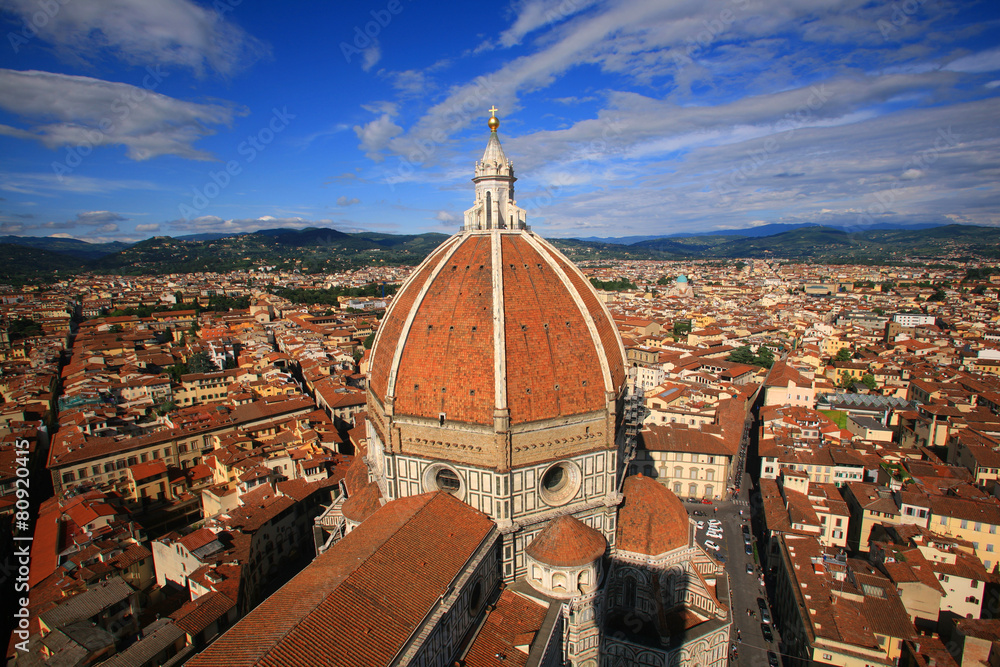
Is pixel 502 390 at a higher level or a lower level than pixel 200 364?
higher

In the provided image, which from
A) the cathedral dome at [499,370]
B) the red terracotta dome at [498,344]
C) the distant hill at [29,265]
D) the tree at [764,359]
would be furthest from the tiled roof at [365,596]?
the distant hill at [29,265]

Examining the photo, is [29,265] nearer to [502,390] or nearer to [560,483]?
[502,390]

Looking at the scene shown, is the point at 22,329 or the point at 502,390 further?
the point at 22,329

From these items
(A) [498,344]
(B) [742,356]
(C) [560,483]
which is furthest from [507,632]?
(B) [742,356]

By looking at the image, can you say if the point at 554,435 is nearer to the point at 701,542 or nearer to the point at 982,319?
the point at 701,542

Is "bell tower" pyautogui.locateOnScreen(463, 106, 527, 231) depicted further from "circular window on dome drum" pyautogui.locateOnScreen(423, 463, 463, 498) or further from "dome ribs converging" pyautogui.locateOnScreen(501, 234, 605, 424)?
"circular window on dome drum" pyautogui.locateOnScreen(423, 463, 463, 498)

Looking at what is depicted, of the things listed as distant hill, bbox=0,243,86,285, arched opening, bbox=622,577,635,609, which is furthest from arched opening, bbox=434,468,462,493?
distant hill, bbox=0,243,86,285

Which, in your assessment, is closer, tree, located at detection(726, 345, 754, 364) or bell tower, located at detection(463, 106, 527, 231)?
bell tower, located at detection(463, 106, 527, 231)
